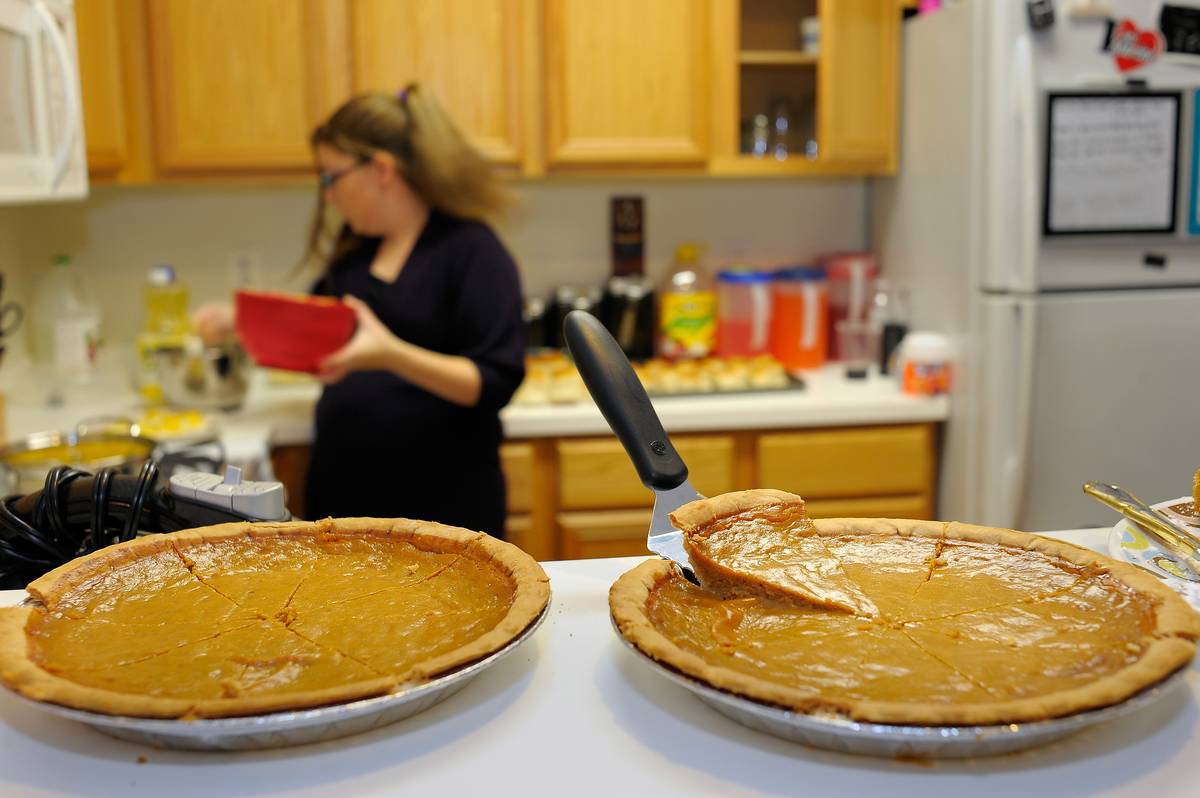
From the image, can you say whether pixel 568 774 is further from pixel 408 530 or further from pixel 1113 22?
pixel 1113 22

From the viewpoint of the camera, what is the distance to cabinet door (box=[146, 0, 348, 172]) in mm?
2760

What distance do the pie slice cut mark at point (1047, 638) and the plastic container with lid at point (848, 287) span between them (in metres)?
2.34

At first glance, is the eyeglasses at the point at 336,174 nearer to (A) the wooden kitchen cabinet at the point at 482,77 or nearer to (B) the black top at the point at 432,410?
(B) the black top at the point at 432,410

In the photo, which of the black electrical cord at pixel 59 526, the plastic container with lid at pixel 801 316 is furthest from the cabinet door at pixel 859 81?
the black electrical cord at pixel 59 526

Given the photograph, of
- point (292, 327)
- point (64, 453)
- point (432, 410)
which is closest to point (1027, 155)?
point (432, 410)

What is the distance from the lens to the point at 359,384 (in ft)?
7.80

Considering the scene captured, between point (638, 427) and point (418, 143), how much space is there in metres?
1.53

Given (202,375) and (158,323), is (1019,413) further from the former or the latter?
(158,323)

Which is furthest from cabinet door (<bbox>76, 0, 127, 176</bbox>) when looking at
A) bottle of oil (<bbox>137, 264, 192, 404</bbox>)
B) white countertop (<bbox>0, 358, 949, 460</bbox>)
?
white countertop (<bbox>0, 358, 949, 460</bbox>)

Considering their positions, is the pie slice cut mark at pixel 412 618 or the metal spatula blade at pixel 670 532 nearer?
the pie slice cut mark at pixel 412 618

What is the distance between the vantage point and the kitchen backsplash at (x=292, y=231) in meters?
3.13

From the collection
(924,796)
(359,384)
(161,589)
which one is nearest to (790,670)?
(924,796)

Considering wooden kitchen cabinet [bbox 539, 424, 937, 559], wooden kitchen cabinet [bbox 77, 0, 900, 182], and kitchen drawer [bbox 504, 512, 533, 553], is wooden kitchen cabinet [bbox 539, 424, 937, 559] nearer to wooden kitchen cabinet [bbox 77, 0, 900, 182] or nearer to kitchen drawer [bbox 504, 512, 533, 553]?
kitchen drawer [bbox 504, 512, 533, 553]

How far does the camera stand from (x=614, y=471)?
2693 millimetres
